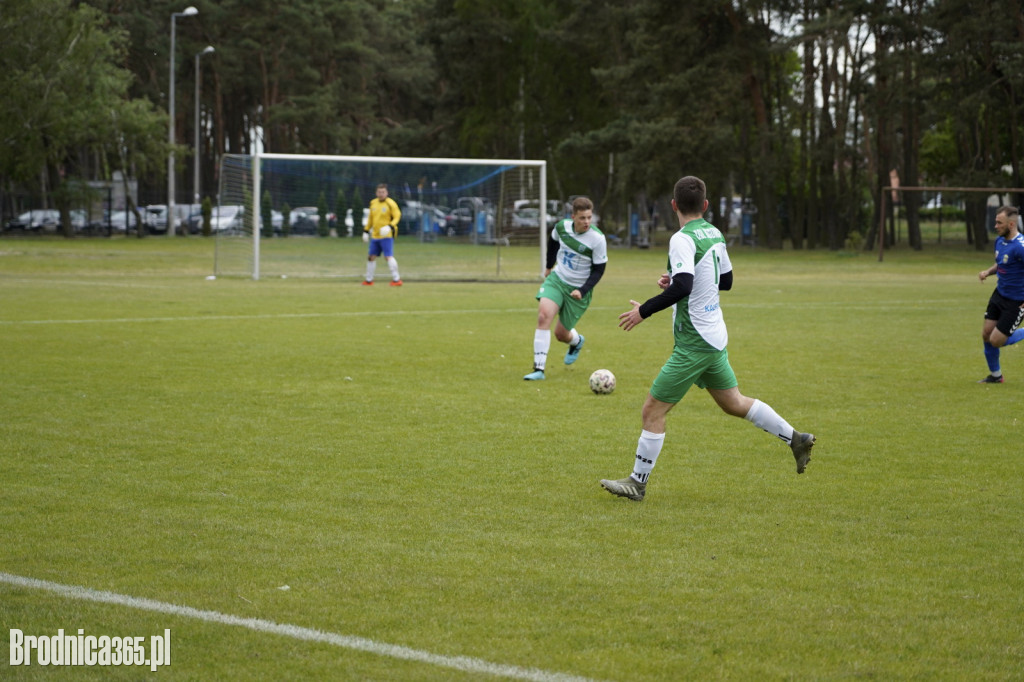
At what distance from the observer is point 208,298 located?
2230 centimetres

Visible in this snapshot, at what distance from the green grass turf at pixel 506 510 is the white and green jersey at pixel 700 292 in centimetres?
97

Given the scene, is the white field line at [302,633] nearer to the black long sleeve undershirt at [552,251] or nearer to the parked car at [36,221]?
the black long sleeve undershirt at [552,251]

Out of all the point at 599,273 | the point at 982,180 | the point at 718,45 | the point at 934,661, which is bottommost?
the point at 934,661

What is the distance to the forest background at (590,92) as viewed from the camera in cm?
4475

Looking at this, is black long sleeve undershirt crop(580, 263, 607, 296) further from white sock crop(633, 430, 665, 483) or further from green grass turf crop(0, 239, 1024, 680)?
white sock crop(633, 430, 665, 483)

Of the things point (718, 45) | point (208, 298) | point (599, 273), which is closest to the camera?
point (599, 273)

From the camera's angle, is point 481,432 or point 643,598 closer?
point 643,598

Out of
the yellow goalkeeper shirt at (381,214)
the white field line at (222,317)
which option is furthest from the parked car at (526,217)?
the white field line at (222,317)

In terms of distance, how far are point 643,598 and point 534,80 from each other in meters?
62.0

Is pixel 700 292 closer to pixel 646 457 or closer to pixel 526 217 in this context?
pixel 646 457

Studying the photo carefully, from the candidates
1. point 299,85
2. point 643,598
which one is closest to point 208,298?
point 643,598

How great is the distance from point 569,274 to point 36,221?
174 ft

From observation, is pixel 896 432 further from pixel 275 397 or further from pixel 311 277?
pixel 311 277

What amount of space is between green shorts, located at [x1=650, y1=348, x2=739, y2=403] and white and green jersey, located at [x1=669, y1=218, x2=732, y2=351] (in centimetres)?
5
